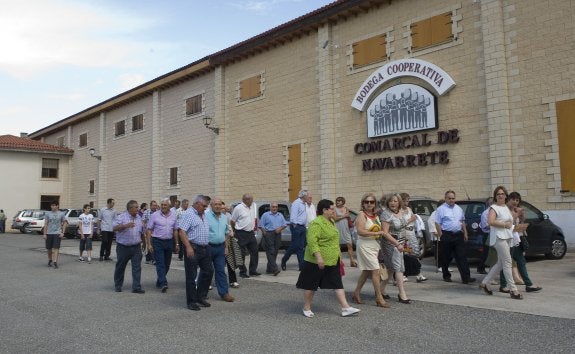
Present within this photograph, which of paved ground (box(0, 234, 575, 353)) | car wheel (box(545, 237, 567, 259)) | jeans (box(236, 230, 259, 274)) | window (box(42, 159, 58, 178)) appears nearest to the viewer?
paved ground (box(0, 234, 575, 353))

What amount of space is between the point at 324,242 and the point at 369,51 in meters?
13.0

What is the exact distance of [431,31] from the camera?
661 inches

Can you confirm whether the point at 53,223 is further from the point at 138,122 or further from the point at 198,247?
the point at 138,122

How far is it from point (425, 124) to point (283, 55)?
793 cm

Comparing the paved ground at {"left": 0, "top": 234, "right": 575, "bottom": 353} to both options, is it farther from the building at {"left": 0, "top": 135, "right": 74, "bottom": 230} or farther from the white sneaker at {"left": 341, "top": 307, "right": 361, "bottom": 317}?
the building at {"left": 0, "top": 135, "right": 74, "bottom": 230}

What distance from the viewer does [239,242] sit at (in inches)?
413

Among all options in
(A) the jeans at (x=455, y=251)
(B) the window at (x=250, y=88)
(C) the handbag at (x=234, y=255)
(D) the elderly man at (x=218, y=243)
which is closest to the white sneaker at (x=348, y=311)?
(D) the elderly man at (x=218, y=243)

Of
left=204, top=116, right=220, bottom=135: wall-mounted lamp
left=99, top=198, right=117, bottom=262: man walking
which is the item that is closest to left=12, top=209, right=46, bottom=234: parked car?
left=204, top=116, right=220, bottom=135: wall-mounted lamp

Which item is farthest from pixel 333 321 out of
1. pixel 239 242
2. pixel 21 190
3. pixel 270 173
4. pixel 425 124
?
pixel 21 190

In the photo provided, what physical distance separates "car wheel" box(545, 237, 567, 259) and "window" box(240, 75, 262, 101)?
14135 millimetres

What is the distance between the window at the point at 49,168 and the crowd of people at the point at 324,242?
33387 millimetres

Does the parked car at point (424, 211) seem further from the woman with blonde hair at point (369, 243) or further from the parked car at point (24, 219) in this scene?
the parked car at point (24, 219)

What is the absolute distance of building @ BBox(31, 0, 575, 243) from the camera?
14.4 metres

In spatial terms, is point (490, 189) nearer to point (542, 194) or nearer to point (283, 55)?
point (542, 194)
